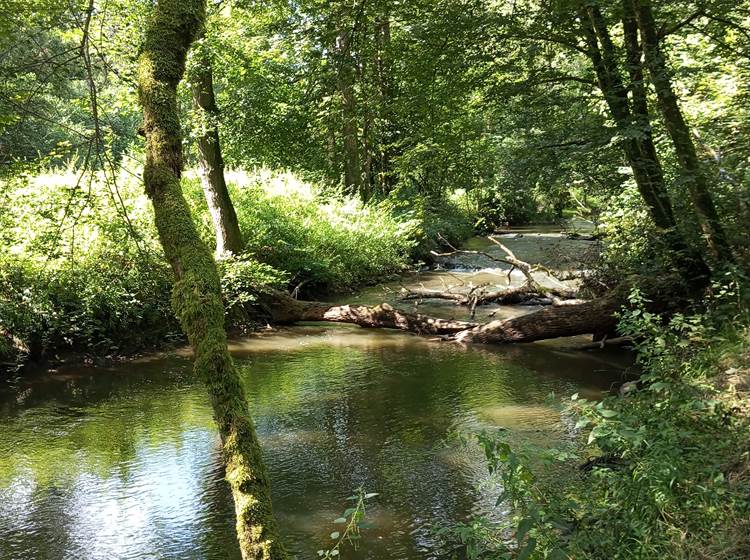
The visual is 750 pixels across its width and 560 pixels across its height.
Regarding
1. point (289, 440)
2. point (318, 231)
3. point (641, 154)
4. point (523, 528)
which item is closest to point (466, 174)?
point (318, 231)

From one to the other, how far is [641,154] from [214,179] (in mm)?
7995

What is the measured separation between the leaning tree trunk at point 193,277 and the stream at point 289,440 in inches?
74.7

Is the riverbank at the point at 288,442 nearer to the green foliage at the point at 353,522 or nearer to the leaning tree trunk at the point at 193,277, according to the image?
the green foliage at the point at 353,522

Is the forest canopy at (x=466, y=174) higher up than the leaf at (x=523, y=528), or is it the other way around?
the forest canopy at (x=466, y=174)

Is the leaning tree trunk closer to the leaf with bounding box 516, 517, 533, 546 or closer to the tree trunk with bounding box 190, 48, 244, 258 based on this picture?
the leaf with bounding box 516, 517, 533, 546

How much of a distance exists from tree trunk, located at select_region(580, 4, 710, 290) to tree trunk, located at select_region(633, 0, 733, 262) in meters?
0.28

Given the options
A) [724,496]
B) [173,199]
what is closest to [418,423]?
[724,496]

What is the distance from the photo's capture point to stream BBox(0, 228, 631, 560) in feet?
15.6

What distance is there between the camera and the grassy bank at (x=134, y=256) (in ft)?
29.5

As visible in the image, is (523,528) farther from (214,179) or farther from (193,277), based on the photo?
(214,179)

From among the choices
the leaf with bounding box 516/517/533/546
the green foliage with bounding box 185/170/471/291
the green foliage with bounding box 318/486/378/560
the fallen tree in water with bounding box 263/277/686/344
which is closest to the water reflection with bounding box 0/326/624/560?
the fallen tree in water with bounding box 263/277/686/344

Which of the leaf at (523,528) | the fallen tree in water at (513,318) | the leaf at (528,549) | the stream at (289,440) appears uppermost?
the fallen tree in water at (513,318)

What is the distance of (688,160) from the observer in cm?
740

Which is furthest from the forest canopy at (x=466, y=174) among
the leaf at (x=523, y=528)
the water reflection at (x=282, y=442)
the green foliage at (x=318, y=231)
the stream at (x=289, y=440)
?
the water reflection at (x=282, y=442)
